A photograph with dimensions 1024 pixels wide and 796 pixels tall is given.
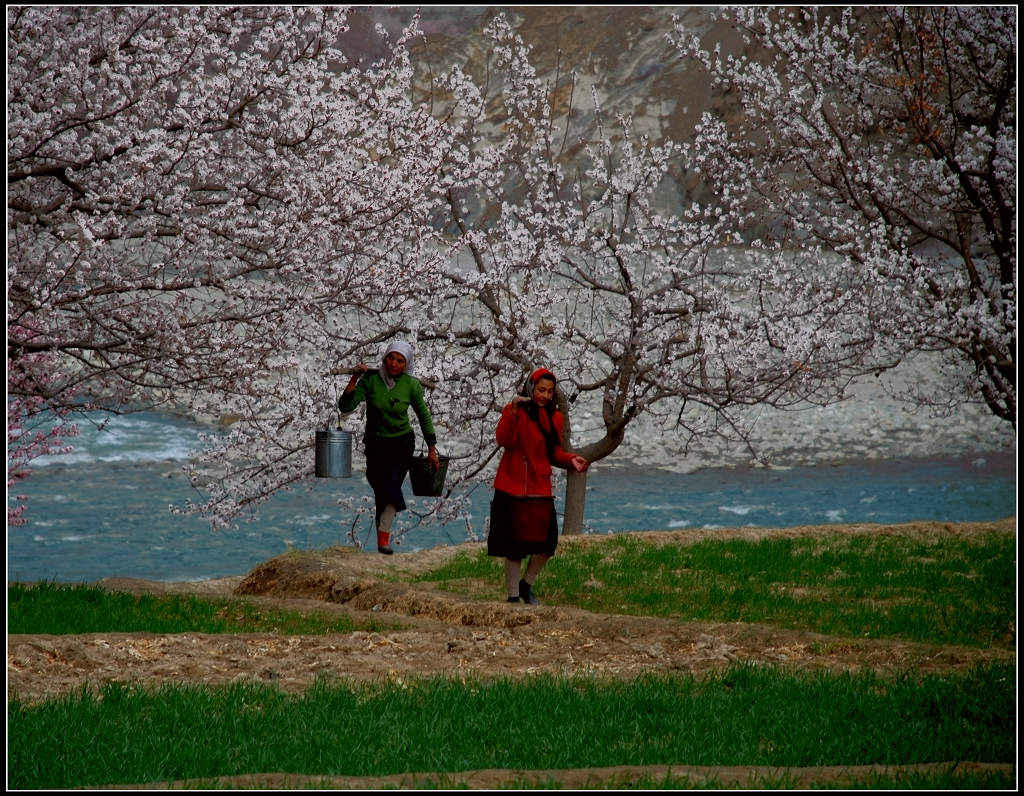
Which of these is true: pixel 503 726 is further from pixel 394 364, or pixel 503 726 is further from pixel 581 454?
pixel 581 454

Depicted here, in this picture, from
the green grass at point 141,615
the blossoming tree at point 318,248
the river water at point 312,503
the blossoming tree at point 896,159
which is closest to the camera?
the green grass at point 141,615

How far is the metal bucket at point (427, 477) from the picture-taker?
11.0 meters

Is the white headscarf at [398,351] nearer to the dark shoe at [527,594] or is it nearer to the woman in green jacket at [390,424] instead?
the woman in green jacket at [390,424]

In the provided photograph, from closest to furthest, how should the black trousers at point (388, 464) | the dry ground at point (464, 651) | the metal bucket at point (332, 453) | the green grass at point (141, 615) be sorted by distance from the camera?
the dry ground at point (464, 651) → the green grass at point (141, 615) → the metal bucket at point (332, 453) → the black trousers at point (388, 464)

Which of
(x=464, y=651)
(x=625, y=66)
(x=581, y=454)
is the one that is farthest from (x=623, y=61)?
(x=464, y=651)

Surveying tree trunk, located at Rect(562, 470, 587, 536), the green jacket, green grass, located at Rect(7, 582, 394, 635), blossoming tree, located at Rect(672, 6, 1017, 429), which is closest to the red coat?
the green jacket

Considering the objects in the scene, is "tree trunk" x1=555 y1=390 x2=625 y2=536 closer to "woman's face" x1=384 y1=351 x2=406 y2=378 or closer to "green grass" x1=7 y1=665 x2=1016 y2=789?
"woman's face" x1=384 y1=351 x2=406 y2=378

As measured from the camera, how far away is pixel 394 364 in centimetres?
1114

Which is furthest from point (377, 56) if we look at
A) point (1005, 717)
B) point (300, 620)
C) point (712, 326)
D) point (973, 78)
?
point (1005, 717)

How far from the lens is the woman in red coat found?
33.3 feet

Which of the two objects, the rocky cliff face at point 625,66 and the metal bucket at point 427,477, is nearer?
the metal bucket at point 427,477

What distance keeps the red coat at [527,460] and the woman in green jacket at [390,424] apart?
0.89 metres

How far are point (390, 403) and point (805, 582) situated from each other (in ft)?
16.6

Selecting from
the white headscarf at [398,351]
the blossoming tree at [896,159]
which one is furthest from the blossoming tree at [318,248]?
the white headscarf at [398,351]
